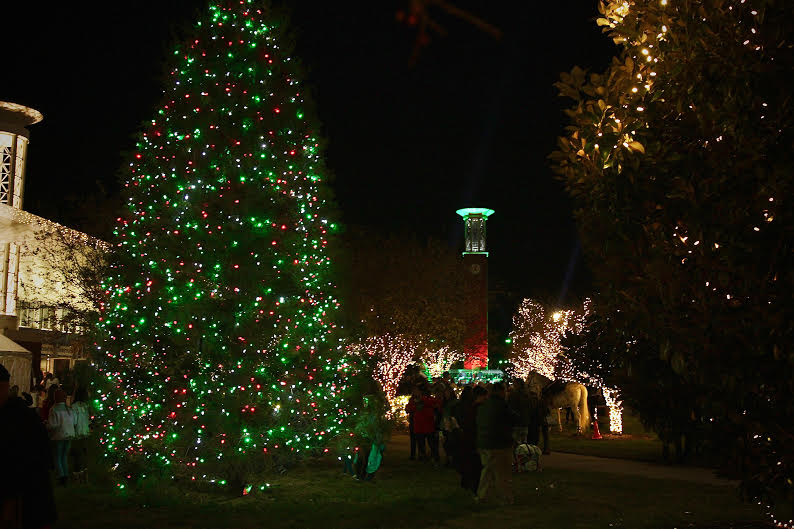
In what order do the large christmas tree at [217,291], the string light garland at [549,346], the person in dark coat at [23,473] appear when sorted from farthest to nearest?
1. the string light garland at [549,346]
2. the large christmas tree at [217,291]
3. the person in dark coat at [23,473]

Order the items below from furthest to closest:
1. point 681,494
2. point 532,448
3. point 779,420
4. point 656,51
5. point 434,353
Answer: point 434,353
point 532,448
point 681,494
point 656,51
point 779,420

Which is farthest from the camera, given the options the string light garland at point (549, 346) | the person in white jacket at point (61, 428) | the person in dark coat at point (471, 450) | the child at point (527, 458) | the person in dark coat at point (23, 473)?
the string light garland at point (549, 346)

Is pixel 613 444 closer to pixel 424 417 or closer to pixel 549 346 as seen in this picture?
pixel 424 417

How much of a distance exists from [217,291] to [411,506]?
4.45 metres

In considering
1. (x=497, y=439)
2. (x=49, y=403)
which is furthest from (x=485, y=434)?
(x=49, y=403)

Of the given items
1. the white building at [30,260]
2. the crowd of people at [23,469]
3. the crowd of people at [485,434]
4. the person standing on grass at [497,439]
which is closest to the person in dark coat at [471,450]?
the crowd of people at [485,434]

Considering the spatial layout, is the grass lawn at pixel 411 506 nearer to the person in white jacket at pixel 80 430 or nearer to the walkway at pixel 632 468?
the walkway at pixel 632 468

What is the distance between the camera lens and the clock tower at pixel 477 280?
56469 millimetres

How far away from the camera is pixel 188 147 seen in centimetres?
1223

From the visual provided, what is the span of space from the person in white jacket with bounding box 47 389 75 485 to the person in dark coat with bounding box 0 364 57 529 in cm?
873

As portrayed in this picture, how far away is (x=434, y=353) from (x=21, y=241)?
20183 mm

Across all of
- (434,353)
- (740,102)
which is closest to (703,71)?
(740,102)

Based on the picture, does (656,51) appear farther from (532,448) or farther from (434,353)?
(434,353)

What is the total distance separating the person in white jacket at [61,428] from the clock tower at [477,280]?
140 ft
